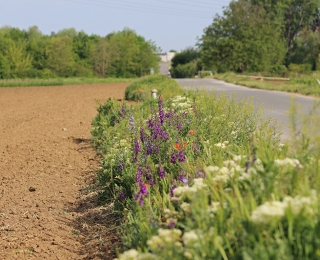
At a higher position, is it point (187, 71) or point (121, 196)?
point (121, 196)

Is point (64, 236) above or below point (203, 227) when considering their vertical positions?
below

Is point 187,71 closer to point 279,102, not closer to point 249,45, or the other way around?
point 249,45

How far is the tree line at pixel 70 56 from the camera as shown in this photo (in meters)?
71.6

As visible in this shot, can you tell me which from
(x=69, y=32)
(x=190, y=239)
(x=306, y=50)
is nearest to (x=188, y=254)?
(x=190, y=239)

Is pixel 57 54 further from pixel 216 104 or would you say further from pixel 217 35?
pixel 216 104

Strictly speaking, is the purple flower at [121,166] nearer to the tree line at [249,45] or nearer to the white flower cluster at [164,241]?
the white flower cluster at [164,241]

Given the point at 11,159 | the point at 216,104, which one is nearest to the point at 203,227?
the point at 216,104

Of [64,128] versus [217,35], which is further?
[217,35]

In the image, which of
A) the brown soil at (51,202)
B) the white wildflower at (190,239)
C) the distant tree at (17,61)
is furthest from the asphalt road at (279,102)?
the distant tree at (17,61)

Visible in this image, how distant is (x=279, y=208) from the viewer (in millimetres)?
2287

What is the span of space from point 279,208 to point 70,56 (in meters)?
78.1

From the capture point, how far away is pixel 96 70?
8488 cm

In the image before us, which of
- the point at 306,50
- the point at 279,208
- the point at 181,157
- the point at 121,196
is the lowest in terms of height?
the point at 121,196

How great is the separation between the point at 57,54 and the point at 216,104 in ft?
236
